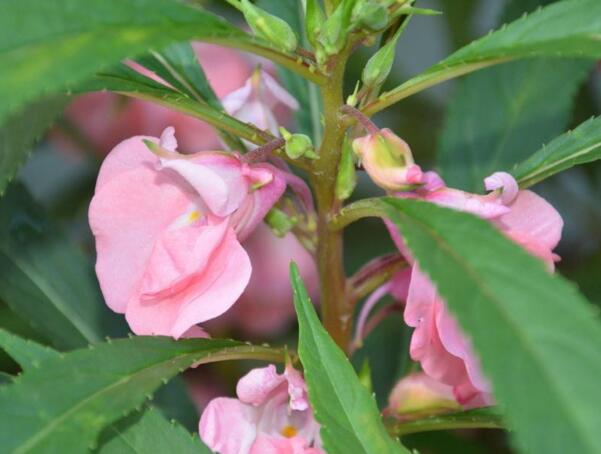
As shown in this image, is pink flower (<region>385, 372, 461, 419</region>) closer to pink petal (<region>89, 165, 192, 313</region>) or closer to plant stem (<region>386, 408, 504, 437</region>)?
plant stem (<region>386, 408, 504, 437</region>)

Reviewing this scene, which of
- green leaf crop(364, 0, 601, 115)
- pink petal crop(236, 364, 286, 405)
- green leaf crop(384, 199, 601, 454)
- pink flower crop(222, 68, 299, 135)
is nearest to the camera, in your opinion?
green leaf crop(384, 199, 601, 454)

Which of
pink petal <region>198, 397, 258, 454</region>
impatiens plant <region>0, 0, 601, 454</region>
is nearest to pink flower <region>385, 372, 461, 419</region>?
impatiens plant <region>0, 0, 601, 454</region>

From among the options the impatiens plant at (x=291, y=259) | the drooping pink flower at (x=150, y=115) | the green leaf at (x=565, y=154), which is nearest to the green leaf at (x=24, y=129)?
the impatiens plant at (x=291, y=259)

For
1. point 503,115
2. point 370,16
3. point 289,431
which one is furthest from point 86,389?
point 503,115

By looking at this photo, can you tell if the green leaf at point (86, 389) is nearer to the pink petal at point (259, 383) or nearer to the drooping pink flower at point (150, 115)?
the pink petal at point (259, 383)

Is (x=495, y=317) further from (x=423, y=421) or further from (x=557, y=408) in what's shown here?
(x=423, y=421)
